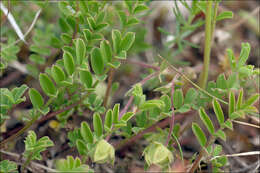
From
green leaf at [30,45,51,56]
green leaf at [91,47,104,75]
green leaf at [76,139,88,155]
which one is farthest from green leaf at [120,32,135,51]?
green leaf at [30,45,51,56]

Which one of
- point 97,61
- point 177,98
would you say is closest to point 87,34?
point 97,61

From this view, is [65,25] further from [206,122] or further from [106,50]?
[206,122]

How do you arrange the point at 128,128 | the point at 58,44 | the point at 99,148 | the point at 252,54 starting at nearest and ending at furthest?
the point at 99,148
the point at 128,128
the point at 58,44
the point at 252,54

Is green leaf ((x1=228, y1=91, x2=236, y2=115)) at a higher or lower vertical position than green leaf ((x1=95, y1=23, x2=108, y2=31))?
lower

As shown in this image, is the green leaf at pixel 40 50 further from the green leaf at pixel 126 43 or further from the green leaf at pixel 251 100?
the green leaf at pixel 251 100

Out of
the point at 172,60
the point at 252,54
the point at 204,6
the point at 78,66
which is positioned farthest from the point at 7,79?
the point at 252,54

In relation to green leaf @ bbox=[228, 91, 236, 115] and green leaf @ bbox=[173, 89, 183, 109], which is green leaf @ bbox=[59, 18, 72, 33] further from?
green leaf @ bbox=[228, 91, 236, 115]

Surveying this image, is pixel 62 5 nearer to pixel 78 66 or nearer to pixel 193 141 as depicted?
pixel 78 66
